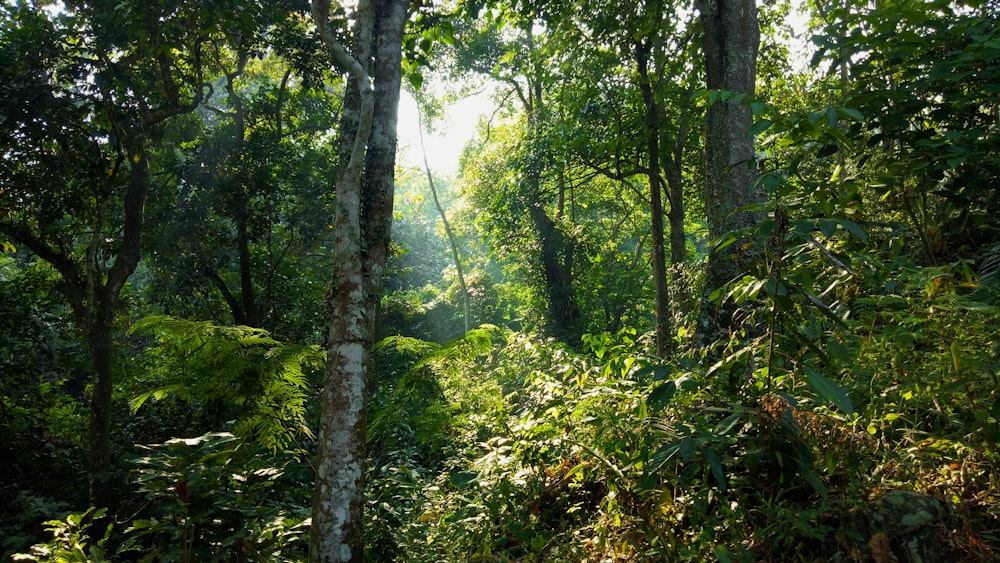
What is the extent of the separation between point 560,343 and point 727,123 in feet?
8.21

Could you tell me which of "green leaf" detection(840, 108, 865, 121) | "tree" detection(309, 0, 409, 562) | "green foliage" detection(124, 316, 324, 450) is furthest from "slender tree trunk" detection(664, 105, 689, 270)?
"green leaf" detection(840, 108, 865, 121)

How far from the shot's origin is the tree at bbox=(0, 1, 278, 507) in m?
6.16

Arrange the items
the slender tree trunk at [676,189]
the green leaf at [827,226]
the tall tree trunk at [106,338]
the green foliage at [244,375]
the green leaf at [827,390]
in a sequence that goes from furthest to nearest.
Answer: the slender tree trunk at [676,189] → the tall tree trunk at [106,338] → the green foliage at [244,375] → the green leaf at [827,226] → the green leaf at [827,390]

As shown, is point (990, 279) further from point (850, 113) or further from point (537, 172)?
point (537, 172)

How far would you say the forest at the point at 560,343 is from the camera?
2.45m

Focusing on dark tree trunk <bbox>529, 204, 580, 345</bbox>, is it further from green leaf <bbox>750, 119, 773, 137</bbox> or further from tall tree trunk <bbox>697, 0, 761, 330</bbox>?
green leaf <bbox>750, 119, 773, 137</bbox>

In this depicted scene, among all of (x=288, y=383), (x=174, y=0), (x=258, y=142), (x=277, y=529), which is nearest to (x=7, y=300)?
(x=258, y=142)

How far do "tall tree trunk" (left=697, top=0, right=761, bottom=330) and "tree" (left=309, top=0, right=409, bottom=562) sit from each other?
8.96 ft

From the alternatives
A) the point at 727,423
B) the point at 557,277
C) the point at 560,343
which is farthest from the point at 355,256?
the point at 557,277

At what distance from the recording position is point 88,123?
22.7 feet

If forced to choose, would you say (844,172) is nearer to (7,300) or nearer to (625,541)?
(625,541)

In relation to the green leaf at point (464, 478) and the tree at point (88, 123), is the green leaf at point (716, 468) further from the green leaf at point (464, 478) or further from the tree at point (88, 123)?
the tree at point (88, 123)

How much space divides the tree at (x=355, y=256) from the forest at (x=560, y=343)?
19 mm

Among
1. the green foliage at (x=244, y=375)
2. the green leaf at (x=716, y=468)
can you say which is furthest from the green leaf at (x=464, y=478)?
the green leaf at (x=716, y=468)
